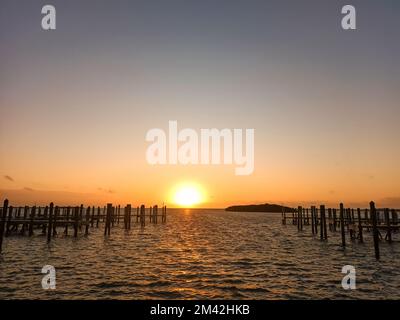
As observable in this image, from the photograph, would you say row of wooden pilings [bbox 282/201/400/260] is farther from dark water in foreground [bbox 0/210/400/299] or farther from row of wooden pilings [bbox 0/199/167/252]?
row of wooden pilings [bbox 0/199/167/252]

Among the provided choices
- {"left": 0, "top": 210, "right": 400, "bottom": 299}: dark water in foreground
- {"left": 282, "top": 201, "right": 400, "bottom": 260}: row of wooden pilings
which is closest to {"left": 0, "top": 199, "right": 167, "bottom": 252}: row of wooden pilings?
{"left": 0, "top": 210, "right": 400, "bottom": 299}: dark water in foreground

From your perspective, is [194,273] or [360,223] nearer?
[194,273]

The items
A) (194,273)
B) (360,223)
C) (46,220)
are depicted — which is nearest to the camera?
(194,273)

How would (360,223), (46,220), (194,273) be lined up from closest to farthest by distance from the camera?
(194,273) < (360,223) < (46,220)

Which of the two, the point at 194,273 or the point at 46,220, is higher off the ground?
the point at 46,220

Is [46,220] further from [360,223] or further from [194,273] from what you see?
[360,223]

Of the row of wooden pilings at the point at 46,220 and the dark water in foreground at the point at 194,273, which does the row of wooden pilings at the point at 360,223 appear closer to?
the dark water in foreground at the point at 194,273

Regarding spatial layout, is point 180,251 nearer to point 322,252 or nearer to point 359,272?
point 322,252

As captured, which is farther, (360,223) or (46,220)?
(46,220)

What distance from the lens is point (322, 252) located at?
2531cm

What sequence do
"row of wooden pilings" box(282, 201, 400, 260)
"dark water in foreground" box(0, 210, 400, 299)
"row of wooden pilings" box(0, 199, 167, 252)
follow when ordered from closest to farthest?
"dark water in foreground" box(0, 210, 400, 299)
"row of wooden pilings" box(282, 201, 400, 260)
"row of wooden pilings" box(0, 199, 167, 252)

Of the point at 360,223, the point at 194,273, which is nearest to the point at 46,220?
the point at 194,273
